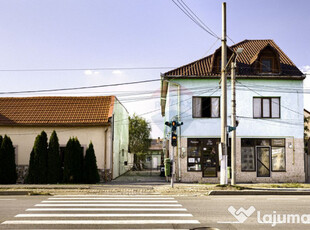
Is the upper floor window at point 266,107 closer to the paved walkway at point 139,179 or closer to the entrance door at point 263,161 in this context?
the entrance door at point 263,161

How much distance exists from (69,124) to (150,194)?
9.27m

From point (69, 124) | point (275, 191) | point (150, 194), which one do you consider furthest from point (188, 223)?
point (69, 124)

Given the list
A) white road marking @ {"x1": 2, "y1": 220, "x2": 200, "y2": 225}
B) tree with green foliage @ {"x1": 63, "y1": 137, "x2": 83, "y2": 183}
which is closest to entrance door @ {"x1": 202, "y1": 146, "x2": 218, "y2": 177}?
tree with green foliage @ {"x1": 63, "y1": 137, "x2": 83, "y2": 183}

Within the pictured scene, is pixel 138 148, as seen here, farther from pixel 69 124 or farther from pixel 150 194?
pixel 150 194

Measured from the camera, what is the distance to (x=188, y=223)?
8406 mm

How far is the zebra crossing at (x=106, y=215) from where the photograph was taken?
826 cm

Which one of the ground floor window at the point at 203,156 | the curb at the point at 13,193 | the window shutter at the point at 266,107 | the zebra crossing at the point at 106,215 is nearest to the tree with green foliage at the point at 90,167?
the curb at the point at 13,193

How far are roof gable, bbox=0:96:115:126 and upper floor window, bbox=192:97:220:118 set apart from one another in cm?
564

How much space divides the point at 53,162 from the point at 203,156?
368 inches

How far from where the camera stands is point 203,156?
852 inches

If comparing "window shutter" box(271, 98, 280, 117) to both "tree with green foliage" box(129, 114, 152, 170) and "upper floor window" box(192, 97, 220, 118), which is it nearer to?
"upper floor window" box(192, 97, 220, 118)

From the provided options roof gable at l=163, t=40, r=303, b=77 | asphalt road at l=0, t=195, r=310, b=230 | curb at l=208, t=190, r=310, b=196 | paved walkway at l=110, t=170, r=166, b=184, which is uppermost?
roof gable at l=163, t=40, r=303, b=77

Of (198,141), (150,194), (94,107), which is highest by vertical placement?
(94,107)

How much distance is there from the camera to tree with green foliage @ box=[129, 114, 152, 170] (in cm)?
4231
